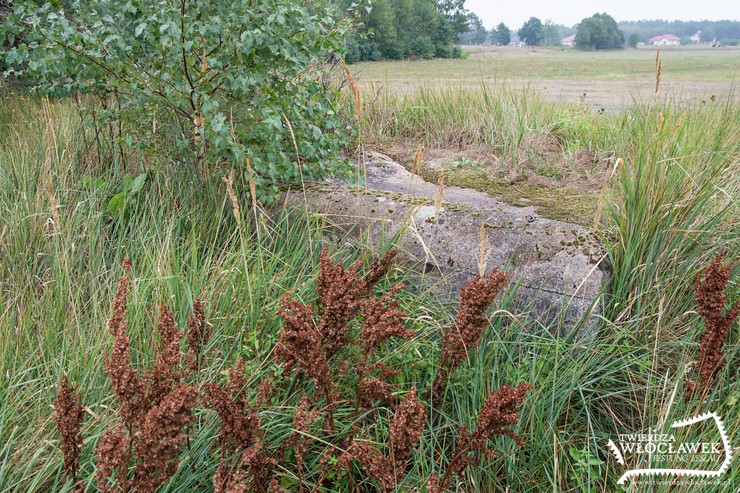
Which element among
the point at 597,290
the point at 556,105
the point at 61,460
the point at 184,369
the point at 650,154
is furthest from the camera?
the point at 556,105

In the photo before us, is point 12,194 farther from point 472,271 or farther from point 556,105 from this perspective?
point 556,105

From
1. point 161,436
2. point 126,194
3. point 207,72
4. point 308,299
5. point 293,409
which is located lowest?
point 293,409

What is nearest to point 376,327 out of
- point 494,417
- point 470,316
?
point 470,316

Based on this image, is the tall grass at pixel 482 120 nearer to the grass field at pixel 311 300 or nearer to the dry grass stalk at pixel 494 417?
the grass field at pixel 311 300

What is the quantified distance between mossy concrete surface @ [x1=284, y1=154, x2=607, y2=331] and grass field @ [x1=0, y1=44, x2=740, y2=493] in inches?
4.6

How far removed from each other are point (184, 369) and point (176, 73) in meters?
2.04

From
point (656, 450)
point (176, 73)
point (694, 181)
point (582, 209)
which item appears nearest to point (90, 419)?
point (656, 450)

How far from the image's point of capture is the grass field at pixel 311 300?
221cm

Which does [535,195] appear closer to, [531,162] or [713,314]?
[531,162]

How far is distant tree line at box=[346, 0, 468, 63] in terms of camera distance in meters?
11.5

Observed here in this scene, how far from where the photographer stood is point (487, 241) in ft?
10.2

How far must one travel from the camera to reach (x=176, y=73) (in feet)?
12.1

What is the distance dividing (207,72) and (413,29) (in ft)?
38.4

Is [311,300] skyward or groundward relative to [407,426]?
groundward
